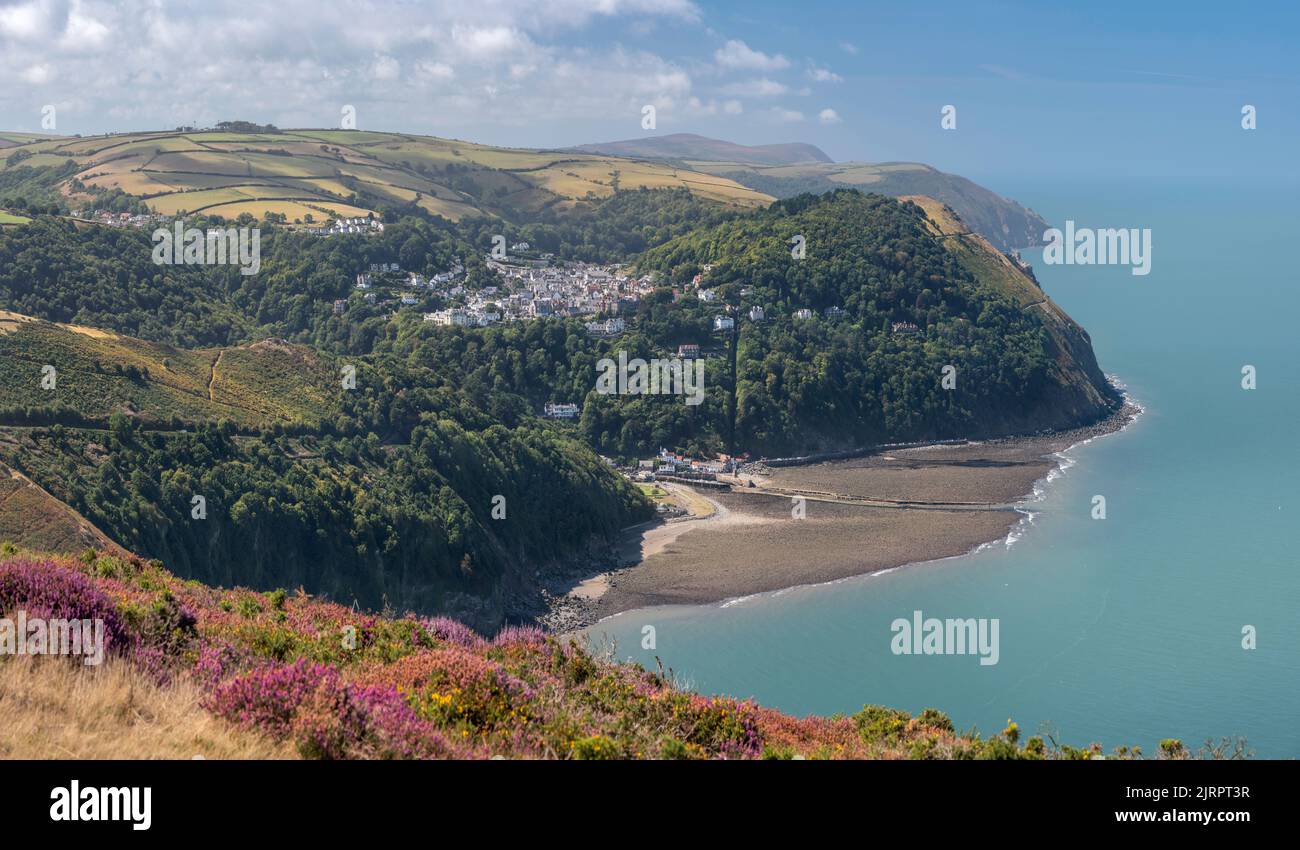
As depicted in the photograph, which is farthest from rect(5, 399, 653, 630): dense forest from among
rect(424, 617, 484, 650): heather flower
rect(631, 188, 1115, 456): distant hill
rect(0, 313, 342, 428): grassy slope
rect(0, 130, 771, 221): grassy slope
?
rect(0, 130, 771, 221): grassy slope

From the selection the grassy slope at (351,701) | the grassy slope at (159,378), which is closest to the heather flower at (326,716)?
the grassy slope at (351,701)

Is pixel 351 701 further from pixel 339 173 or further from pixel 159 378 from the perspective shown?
pixel 339 173

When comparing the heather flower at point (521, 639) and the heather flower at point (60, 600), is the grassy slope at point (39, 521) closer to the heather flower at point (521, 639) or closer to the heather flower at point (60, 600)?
the heather flower at point (521, 639)

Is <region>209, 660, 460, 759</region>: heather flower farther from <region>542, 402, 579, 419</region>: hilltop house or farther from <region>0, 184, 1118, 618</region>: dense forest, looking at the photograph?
<region>542, 402, 579, 419</region>: hilltop house

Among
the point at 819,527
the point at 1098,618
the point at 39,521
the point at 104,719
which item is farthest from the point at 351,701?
the point at 819,527

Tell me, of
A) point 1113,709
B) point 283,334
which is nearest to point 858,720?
point 1113,709
